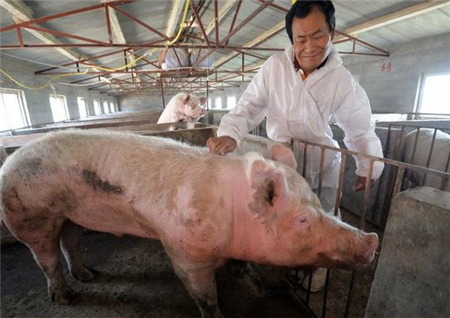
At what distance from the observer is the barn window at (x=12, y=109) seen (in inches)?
331

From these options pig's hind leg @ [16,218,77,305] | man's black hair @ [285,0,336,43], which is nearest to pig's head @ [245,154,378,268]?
man's black hair @ [285,0,336,43]

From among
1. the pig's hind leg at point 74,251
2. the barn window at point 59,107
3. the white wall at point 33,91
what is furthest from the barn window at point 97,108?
Result: the pig's hind leg at point 74,251

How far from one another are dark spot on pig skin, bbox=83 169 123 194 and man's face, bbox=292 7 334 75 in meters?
1.95

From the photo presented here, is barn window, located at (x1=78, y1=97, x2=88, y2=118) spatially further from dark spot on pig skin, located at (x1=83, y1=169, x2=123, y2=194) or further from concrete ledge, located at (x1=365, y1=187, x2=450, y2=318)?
concrete ledge, located at (x1=365, y1=187, x2=450, y2=318)

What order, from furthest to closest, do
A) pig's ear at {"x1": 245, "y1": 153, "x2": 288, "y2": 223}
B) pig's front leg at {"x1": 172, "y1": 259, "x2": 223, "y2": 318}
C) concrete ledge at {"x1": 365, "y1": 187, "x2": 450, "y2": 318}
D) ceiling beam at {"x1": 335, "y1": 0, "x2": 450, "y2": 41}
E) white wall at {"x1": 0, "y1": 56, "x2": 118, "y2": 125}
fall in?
white wall at {"x1": 0, "y1": 56, "x2": 118, "y2": 125}, ceiling beam at {"x1": 335, "y1": 0, "x2": 450, "y2": 41}, pig's front leg at {"x1": 172, "y1": 259, "x2": 223, "y2": 318}, pig's ear at {"x1": 245, "y1": 153, "x2": 288, "y2": 223}, concrete ledge at {"x1": 365, "y1": 187, "x2": 450, "y2": 318}

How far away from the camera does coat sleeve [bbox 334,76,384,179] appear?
7.04ft

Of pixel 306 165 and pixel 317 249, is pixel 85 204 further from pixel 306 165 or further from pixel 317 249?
pixel 306 165

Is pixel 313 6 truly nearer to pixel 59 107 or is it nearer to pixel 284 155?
pixel 284 155

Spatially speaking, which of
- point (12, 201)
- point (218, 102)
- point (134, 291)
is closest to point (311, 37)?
point (12, 201)

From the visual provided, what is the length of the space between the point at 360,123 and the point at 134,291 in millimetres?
2858

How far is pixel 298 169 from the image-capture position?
261 cm

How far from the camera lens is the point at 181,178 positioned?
174 centimetres

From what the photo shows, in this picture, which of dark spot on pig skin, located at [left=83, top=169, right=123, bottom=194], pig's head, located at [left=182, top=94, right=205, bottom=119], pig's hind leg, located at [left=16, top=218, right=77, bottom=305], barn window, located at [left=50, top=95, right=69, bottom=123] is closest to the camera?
dark spot on pig skin, located at [left=83, top=169, right=123, bottom=194]

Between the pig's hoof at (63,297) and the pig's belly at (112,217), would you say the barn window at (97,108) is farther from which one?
the pig's belly at (112,217)
